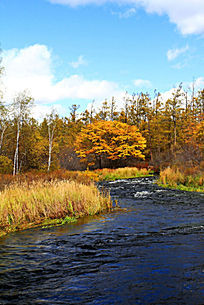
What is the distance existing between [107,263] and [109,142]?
32.6m

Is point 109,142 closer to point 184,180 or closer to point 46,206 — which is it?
point 184,180

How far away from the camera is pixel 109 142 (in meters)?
37.9

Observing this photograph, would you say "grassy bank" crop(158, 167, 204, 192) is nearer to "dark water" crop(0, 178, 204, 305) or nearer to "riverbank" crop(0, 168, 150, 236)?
"riverbank" crop(0, 168, 150, 236)

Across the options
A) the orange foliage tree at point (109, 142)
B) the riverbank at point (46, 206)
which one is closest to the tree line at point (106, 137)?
the orange foliage tree at point (109, 142)

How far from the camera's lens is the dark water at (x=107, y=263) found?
414 cm

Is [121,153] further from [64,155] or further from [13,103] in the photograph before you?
[13,103]

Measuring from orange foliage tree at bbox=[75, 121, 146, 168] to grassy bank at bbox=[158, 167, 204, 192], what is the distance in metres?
14.5

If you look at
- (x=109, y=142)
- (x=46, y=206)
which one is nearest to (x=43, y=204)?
(x=46, y=206)

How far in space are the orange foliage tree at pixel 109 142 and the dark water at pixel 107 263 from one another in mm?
26731

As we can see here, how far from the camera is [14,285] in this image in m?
4.50

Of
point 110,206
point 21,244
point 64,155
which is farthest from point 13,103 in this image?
point 21,244

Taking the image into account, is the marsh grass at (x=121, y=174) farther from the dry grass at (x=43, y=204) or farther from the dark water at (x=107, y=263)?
the dark water at (x=107, y=263)

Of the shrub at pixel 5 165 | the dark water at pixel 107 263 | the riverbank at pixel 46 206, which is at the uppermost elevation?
the shrub at pixel 5 165

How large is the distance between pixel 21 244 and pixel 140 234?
3.00 m
